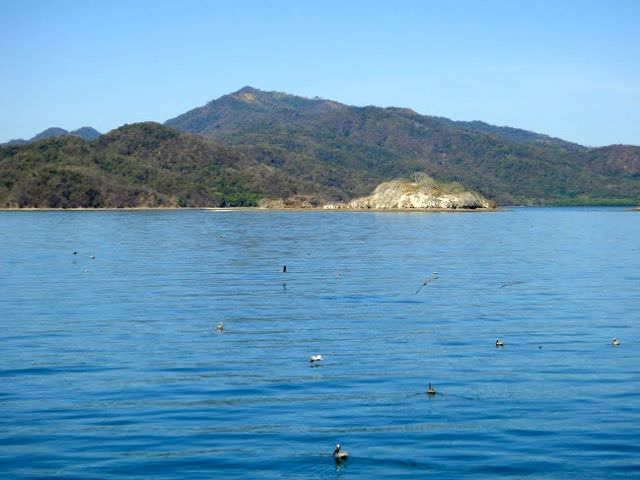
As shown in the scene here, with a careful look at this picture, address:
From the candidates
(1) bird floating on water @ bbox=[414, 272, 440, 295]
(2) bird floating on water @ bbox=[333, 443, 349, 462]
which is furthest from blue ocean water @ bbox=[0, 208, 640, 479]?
(1) bird floating on water @ bbox=[414, 272, 440, 295]

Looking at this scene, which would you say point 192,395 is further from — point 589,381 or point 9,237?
point 9,237

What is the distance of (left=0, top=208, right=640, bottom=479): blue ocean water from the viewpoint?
23.2m

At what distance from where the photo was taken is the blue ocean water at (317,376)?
23156mm

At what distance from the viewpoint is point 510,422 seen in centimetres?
2609

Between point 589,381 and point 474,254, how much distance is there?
5964cm

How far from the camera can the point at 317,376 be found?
3177 cm

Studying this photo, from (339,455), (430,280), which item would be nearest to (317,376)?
(339,455)

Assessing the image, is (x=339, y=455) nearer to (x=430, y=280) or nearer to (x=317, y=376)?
(x=317, y=376)

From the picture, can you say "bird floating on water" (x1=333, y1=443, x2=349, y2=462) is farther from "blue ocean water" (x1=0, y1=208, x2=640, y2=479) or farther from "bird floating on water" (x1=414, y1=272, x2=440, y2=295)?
"bird floating on water" (x1=414, y1=272, x2=440, y2=295)

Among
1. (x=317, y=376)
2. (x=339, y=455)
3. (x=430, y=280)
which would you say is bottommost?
(x=339, y=455)

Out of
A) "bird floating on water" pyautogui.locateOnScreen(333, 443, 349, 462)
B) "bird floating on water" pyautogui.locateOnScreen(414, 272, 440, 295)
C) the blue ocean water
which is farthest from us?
"bird floating on water" pyautogui.locateOnScreen(414, 272, 440, 295)

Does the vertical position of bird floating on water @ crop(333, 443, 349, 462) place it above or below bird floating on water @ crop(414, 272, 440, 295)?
below

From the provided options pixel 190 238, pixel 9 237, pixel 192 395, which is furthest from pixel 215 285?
pixel 9 237

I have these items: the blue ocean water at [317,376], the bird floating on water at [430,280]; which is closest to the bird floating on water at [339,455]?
the blue ocean water at [317,376]
